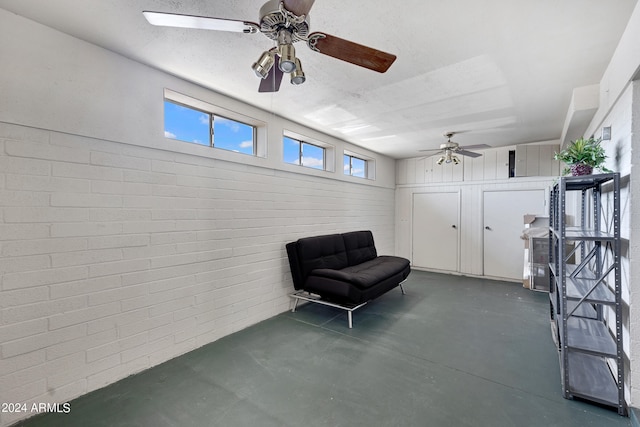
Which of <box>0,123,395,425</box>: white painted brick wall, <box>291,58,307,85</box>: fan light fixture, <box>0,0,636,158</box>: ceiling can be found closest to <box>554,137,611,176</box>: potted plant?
<box>0,0,636,158</box>: ceiling

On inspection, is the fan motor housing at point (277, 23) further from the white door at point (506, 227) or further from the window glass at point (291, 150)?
the white door at point (506, 227)

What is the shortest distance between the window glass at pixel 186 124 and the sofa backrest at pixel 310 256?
1.63m

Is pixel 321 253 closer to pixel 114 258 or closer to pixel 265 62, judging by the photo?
pixel 114 258

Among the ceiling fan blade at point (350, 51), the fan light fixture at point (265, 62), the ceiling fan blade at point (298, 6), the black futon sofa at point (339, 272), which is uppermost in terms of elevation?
the ceiling fan blade at point (298, 6)

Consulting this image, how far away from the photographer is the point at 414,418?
1768 millimetres

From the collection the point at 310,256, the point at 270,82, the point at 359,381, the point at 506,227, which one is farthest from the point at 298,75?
the point at 506,227

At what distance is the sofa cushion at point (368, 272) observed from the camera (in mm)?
3150

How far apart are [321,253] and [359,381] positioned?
1.78 metres

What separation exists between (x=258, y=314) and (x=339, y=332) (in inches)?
39.6

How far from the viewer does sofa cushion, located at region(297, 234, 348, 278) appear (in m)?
3.49

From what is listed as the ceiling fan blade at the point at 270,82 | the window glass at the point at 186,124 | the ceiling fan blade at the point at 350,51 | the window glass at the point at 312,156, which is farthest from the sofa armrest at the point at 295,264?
the ceiling fan blade at the point at 350,51

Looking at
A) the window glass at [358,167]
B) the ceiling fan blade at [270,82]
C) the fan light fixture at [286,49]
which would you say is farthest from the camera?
the window glass at [358,167]

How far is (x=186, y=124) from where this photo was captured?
110 inches

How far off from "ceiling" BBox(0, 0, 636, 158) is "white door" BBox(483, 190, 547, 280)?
6.25ft
